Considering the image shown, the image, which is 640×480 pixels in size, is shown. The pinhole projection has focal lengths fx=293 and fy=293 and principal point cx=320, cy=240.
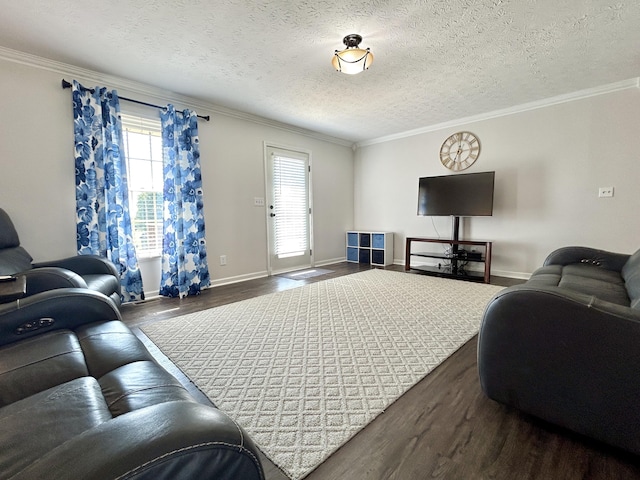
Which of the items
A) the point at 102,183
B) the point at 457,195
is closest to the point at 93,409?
the point at 102,183

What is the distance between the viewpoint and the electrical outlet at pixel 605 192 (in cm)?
352

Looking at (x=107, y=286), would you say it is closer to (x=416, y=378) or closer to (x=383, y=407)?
(x=383, y=407)

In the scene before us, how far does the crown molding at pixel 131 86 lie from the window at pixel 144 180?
0.31 metres

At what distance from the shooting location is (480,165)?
4500 mm

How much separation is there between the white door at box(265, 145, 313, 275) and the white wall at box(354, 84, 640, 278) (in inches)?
78.2

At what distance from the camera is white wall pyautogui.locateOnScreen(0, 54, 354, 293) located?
2.67 metres

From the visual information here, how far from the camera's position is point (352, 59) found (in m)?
2.53

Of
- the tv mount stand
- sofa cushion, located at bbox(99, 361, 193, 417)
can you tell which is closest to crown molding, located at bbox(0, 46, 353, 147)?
the tv mount stand

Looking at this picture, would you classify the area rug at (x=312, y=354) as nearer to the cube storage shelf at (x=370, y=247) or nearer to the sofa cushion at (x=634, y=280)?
the sofa cushion at (x=634, y=280)

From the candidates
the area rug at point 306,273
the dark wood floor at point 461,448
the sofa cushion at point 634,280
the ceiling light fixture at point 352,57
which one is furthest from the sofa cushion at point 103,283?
the sofa cushion at point 634,280

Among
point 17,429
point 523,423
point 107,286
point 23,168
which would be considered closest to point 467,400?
point 523,423

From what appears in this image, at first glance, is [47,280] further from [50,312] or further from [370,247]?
[370,247]

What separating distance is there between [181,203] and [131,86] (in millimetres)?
1350

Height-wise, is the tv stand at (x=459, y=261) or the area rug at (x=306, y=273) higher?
the tv stand at (x=459, y=261)
